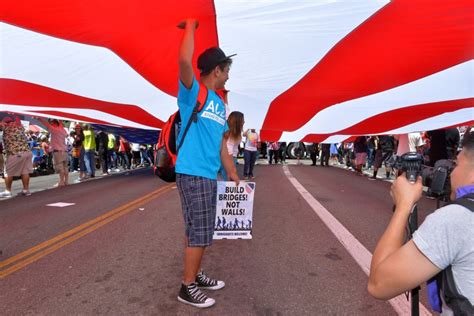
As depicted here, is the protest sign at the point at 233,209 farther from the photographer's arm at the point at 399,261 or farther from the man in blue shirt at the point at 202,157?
the photographer's arm at the point at 399,261

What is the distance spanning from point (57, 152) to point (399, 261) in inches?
392

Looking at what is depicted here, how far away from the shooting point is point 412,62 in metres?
3.19

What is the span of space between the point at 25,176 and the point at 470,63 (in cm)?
858

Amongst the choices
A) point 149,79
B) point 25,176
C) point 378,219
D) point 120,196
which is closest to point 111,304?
point 149,79

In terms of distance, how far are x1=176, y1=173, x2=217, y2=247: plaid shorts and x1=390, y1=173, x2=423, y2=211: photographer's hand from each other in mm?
1427

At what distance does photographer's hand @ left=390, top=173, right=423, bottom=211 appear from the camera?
1.28m

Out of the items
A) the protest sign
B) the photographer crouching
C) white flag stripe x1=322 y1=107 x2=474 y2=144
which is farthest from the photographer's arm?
white flag stripe x1=322 y1=107 x2=474 y2=144

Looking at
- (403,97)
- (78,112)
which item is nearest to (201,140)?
(403,97)

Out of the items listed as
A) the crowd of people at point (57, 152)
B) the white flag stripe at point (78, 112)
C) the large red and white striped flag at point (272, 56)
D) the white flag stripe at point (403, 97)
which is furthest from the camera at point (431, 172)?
the crowd of people at point (57, 152)

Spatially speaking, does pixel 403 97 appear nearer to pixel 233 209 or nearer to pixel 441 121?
pixel 441 121

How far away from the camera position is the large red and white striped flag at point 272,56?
100 inches

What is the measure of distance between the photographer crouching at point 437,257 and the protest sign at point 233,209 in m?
1.95

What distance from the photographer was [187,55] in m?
2.15

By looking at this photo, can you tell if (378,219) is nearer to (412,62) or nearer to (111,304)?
(412,62)
